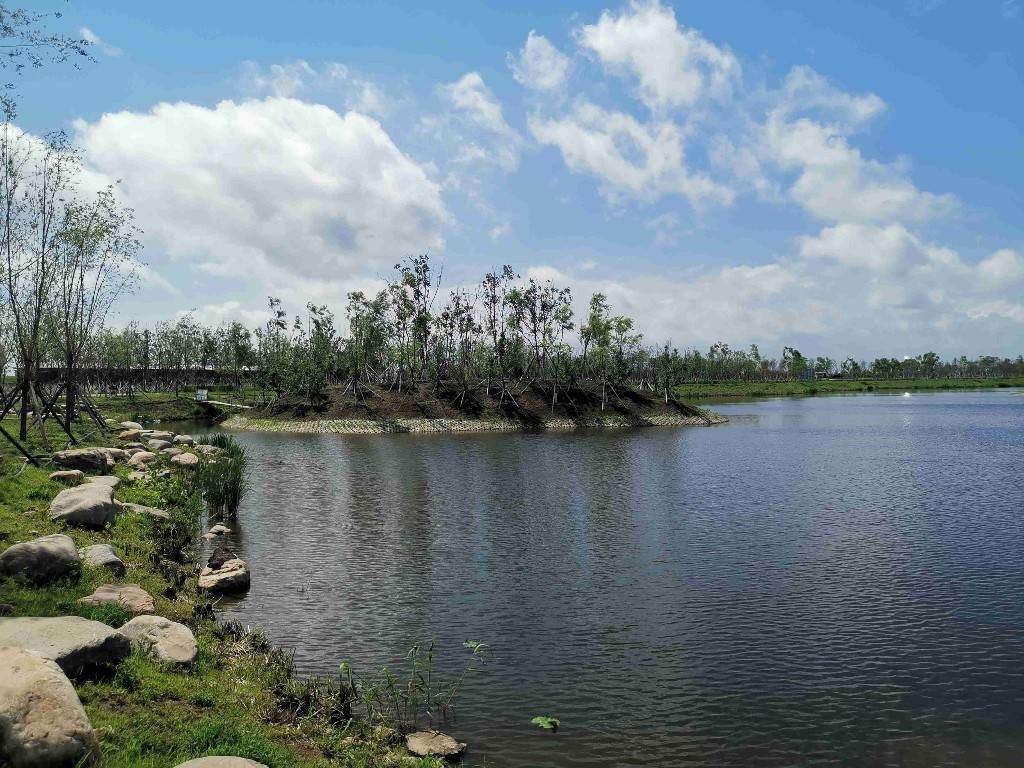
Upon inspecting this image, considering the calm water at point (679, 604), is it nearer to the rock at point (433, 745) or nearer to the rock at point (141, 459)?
the rock at point (433, 745)

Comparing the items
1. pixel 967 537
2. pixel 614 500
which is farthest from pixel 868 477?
pixel 614 500

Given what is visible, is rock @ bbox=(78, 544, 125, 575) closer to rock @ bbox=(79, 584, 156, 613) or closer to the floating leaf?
rock @ bbox=(79, 584, 156, 613)

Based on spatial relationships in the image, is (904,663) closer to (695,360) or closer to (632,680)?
(632,680)

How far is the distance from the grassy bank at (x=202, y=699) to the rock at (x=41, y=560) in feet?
0.97

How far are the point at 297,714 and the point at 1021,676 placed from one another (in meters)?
14.7

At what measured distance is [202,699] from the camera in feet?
34.1

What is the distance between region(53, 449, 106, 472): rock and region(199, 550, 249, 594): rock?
11.4 metres

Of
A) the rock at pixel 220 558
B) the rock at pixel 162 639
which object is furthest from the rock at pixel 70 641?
the rock at pixel 220 558

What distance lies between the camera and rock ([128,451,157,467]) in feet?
105

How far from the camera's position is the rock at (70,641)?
32.0 ft

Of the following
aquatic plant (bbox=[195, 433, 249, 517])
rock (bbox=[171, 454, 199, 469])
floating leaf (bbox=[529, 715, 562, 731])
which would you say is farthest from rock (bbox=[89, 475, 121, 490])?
floating leaf (bbox=[529, 715, 562, 731])

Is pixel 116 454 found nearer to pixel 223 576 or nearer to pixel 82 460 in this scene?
pixel 82 460

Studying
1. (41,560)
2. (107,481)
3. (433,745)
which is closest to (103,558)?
(41,560)

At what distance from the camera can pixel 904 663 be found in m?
14.3
